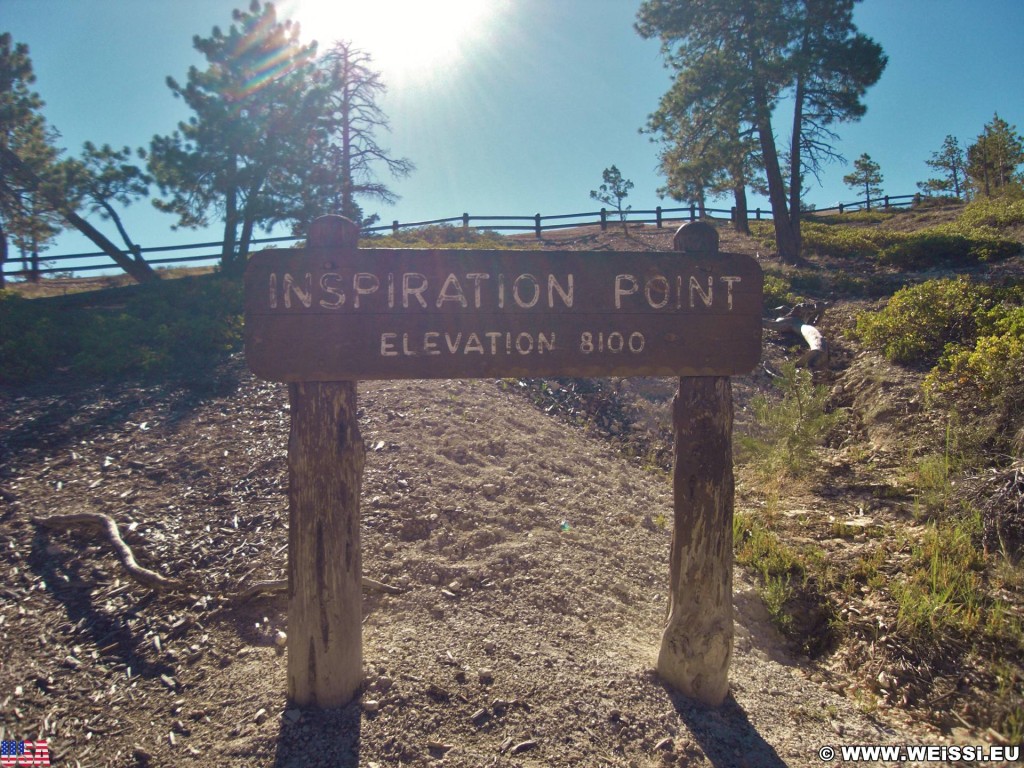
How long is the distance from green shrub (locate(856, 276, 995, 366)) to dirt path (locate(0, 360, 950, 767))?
396 centimetres

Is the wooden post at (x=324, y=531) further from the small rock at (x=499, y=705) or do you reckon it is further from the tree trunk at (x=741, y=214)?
the tree trunk at (x=741, y=214)

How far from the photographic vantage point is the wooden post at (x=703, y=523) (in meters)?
3.33

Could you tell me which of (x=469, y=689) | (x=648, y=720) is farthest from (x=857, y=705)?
(x=469, y=689)

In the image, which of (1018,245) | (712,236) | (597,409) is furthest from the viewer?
(1018,245)

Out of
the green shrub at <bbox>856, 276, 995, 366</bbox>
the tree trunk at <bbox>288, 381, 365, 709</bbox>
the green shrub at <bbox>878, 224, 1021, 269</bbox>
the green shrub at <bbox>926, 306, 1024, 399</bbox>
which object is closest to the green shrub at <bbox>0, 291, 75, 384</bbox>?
the tree trunk at <bbox>288, 381, 365, 709</bbox>

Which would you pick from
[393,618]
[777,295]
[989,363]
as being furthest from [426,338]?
[777,295]

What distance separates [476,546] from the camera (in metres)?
5.21

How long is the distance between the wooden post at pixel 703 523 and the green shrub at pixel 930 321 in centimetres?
625

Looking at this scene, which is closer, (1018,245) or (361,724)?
(361,724)

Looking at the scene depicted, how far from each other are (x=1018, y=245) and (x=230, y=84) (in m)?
19.8

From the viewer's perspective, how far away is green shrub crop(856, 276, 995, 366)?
26.9 feet

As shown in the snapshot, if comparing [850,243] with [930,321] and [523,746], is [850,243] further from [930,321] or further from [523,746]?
[523,746]

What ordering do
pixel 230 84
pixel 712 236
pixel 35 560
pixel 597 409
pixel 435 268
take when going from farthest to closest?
pixel 230 84
pixel 597 409
pixel 35 560
pixel 712 236
pixel 435 268

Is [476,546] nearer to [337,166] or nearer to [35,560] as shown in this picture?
[35,560]
